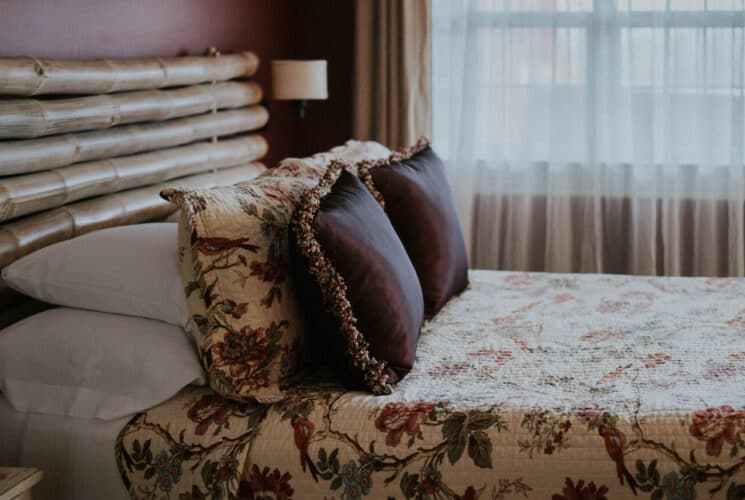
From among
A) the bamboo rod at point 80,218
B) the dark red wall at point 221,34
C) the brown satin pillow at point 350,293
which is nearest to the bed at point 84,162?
the bamboo rod at point 80,218

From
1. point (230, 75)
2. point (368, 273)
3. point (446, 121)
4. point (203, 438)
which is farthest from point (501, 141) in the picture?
point (203, 438)

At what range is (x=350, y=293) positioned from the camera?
80.5 inches

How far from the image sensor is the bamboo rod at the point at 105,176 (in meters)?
2.19

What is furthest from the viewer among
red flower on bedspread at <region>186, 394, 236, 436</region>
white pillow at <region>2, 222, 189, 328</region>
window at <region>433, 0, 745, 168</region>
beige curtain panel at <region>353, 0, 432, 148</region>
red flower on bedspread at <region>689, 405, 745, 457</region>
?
beige curtain panel at <region>353, 0, 432, 148</region>

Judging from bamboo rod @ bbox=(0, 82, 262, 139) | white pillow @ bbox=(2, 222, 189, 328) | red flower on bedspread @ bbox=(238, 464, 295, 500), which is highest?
bamboo rod @ bbox=(0, 82, 262, 139)

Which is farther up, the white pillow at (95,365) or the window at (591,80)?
the window at (591,80)

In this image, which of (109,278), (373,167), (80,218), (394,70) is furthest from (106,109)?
(394,70)

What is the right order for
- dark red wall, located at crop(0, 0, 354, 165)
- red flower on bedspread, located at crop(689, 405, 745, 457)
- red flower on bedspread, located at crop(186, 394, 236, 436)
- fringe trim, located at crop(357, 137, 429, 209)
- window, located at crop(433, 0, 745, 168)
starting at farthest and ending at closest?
1. window, located at crop(433, 0, 745, 168)
2. fringe trim, located at crop(357, 137, 429, 209)
3. dark red wall, located at crop(0, 0, 354, 165)
4. red flower on bedspread, located at crop(186, 394, 236, 436)
5. red flower on bedspread, located at crop(689, 405, 745, 457)

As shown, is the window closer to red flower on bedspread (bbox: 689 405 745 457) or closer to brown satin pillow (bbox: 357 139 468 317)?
brown satin pillow (bbox: 357 139 468 317)

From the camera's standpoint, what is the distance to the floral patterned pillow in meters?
2.00

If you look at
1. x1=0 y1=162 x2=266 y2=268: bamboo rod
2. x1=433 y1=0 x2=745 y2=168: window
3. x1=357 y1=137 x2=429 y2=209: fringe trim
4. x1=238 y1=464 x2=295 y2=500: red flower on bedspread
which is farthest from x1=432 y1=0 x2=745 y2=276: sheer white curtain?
x1=238 y1=464 x2=295 y2=500: red flower on bedspread

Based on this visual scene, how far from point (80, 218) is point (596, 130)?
2.61 m

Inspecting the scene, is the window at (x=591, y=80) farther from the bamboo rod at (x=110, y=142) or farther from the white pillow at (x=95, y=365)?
the white pillow at (x=95, y=365)

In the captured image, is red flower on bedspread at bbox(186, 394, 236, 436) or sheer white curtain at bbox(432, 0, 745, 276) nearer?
red flower on bedspread at bbox(186, 394, 236, 436)
